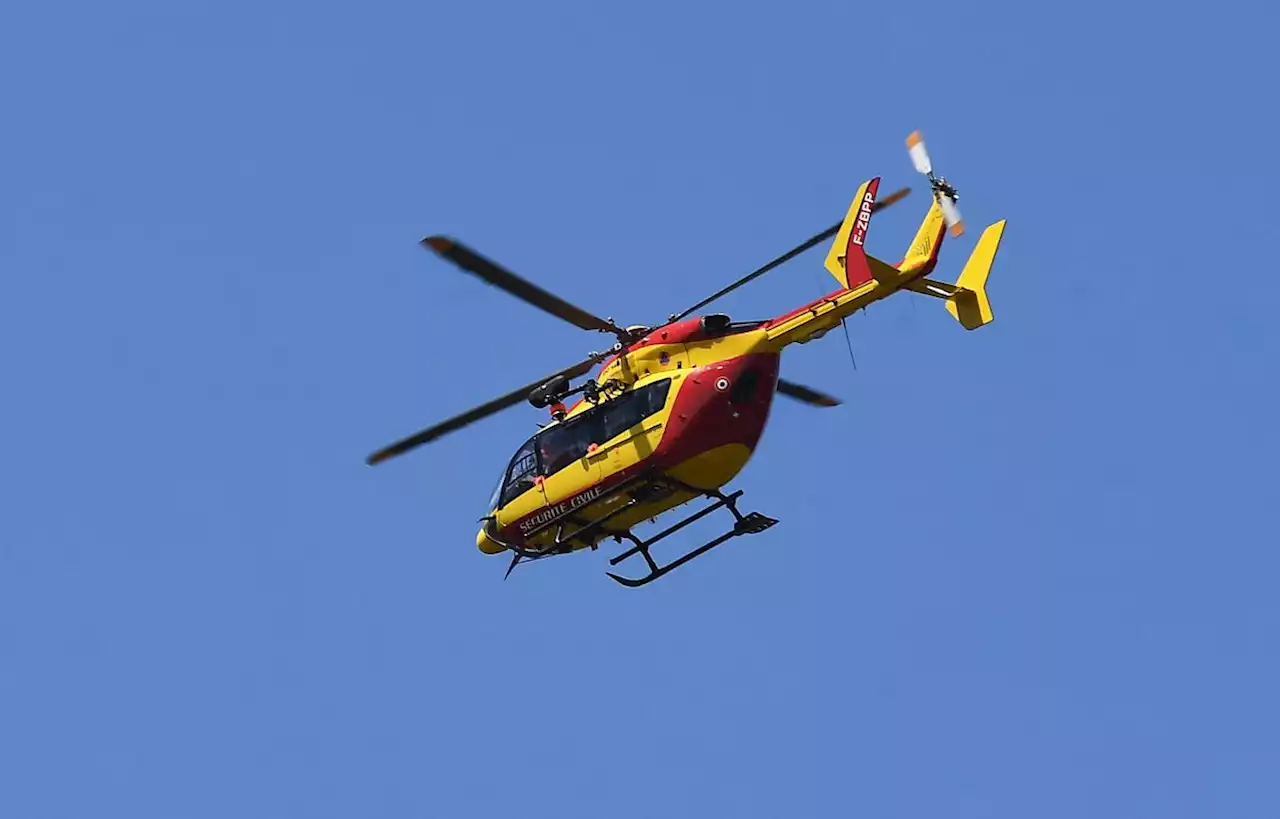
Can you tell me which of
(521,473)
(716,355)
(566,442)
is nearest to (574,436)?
(566,442)

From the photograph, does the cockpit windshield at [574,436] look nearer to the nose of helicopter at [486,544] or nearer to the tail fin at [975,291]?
the nose of helicopter at [486,544]

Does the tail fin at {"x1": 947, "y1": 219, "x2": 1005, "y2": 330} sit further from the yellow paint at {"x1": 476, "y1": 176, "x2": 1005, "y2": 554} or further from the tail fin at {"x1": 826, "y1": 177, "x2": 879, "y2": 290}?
the tail fin at {"x1": 826, "y1": 177, "x2": 879, "y2": 290}

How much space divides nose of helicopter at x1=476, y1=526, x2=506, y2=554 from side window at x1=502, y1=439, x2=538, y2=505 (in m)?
0.85

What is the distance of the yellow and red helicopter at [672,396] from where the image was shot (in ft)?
90.7

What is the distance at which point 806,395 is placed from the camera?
1297 inches

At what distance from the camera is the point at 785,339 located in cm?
2847

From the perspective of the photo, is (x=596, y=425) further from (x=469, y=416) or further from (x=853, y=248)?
(x=853, y=248)

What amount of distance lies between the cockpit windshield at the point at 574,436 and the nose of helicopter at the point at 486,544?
0.53 m

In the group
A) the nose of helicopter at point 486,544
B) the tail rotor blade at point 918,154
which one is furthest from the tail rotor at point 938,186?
the nose of helicopter at point 486,544

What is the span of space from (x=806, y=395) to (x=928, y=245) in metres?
5.72

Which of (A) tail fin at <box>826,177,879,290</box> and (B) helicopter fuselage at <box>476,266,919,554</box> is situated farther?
(B) helicopter fuselage at <box>476,266,919,554</box>

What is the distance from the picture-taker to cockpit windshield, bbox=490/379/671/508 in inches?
1146

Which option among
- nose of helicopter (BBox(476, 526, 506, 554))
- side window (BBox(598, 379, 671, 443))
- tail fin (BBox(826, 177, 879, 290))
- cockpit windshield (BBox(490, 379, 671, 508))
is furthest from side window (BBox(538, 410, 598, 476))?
tail fin (BBox(826, 177, 879, 290))

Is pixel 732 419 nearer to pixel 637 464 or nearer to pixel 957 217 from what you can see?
pixel 637 464
